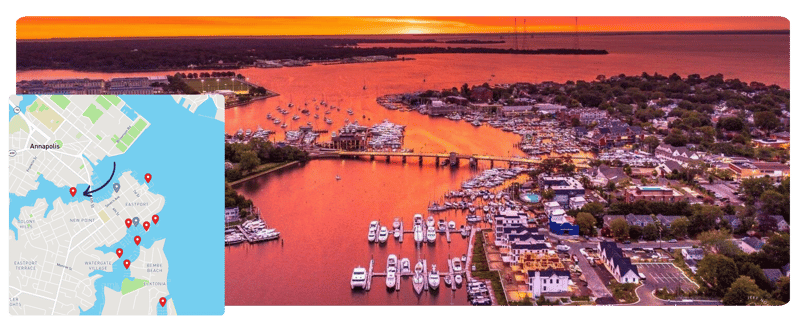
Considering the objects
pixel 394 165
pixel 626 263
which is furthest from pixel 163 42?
pixel 626 263

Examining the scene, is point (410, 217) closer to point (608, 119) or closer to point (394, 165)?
point (394, 165)

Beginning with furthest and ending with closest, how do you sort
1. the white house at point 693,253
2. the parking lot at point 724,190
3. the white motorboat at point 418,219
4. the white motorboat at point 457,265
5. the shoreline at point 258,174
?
the shoreline at point 258,174 < the parking lot at point 724,190 < the white motorboat at point 418,219 < the white house at point 693,253 < the white motorboat at point 457,265

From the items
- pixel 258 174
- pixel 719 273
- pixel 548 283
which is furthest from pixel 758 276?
pixel 258 174

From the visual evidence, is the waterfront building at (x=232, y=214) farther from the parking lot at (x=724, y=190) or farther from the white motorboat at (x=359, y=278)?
the parking lot at (x=724, y=190)

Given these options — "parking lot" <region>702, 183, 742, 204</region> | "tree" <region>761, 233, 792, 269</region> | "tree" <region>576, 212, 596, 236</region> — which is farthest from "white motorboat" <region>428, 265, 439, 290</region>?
"parking lot" <region>702, 183, 742, 204</region>

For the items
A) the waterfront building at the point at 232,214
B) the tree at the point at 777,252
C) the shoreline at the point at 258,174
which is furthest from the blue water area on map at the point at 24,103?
the tree at the point at 777,252

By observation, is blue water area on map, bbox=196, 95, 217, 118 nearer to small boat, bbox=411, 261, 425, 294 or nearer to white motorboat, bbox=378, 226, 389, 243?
small boat, bbox=411, 261, 425, 294

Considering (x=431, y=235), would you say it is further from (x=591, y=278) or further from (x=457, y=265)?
(x=591, y=278)
